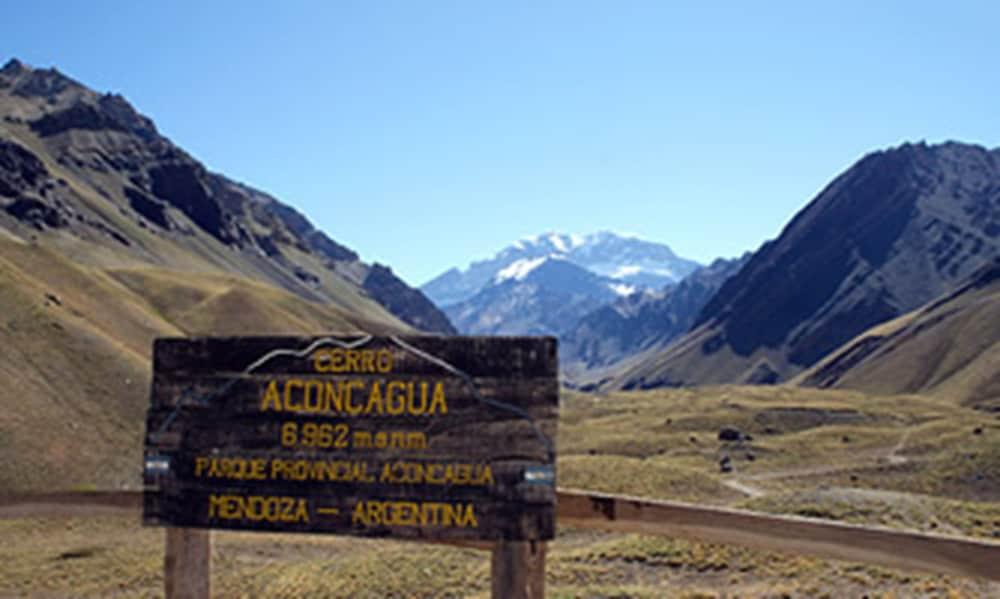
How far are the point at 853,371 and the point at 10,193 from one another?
7055 inches

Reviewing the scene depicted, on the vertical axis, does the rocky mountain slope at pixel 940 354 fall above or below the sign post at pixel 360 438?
above

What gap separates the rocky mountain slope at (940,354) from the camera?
132375 mm

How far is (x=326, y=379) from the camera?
798 centimetres

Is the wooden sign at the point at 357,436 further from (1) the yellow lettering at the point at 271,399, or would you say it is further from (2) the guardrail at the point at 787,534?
(2) the guardrail at the point at 787,534

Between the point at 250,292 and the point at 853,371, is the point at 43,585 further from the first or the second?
the point at 853,371

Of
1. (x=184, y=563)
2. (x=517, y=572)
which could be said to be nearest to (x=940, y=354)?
(x=517, y=572)

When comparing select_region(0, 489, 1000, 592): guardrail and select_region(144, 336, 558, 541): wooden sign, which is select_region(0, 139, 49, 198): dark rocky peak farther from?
select_region(0, 489, 1000, 592): guardrail

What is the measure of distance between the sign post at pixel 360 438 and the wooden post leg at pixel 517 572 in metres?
0.02

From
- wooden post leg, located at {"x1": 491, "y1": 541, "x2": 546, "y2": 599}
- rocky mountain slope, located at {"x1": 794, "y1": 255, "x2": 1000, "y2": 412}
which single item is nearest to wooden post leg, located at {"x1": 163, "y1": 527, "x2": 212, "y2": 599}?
wooden post leg, located at {"x1": 491, "y1": 541, "x2": 546, "y2": 599}

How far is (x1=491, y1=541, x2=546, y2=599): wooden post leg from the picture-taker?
738cm

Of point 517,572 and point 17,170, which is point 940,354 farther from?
point 17,170

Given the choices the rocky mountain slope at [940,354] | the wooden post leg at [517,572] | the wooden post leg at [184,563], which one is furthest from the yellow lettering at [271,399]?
the rocky mountain slope at [940,354]

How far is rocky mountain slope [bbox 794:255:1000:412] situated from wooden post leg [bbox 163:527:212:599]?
127 metres

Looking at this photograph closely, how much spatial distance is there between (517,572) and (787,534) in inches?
99.1
